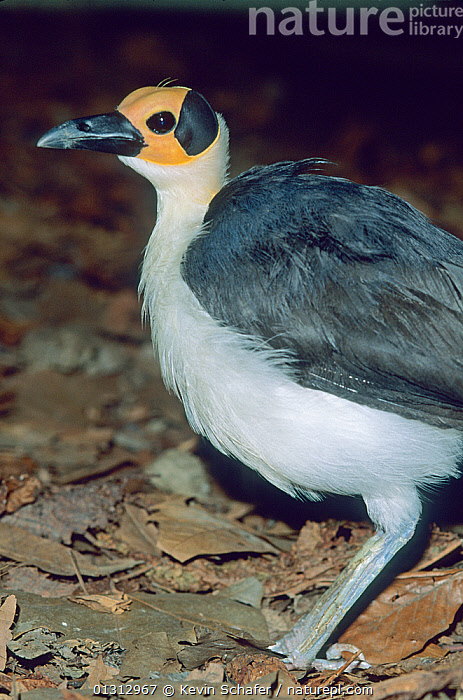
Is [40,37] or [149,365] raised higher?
[40,37]

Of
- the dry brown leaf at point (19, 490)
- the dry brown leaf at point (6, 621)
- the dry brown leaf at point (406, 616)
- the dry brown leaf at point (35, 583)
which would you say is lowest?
the dry brown leaf at point (406, 616)

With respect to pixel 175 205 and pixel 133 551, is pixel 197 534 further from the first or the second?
pixel 175 205

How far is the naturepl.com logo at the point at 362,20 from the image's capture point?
7.71 meters

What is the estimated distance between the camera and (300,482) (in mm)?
3551

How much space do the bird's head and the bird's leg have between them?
2219 mm

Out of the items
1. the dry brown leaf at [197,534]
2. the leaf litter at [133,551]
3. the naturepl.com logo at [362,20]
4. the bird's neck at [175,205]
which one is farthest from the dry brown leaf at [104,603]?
the naturepl.com logo at [362,20]

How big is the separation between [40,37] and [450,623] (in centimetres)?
1239

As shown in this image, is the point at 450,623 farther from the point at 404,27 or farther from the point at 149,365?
the point at 404,27

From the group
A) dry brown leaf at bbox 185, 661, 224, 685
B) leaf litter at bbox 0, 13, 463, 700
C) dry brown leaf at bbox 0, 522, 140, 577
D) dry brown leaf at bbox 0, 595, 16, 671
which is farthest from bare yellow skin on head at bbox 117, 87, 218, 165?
dry brown leaf at bbox 185, 661, 224, 685

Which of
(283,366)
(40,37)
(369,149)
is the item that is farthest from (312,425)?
(40,37)

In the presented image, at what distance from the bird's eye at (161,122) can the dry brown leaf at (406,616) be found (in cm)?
276

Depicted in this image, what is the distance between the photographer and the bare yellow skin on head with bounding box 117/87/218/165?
150 inches

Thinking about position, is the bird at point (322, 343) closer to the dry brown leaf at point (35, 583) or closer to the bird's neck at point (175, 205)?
the bird's neck at point (175, 205)

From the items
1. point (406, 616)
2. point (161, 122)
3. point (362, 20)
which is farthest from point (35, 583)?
point (362, 20)
